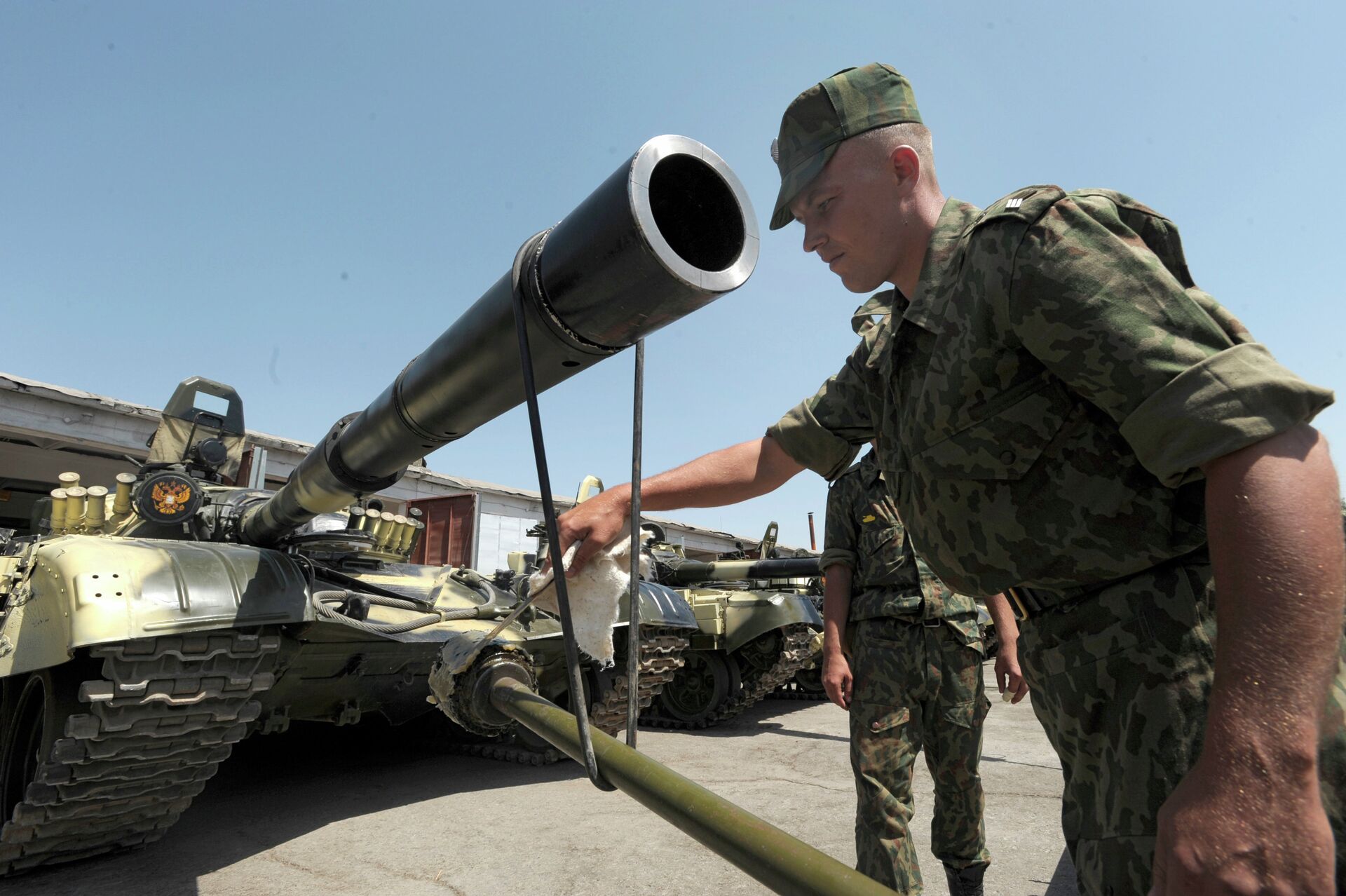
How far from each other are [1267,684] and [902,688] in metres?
2.37

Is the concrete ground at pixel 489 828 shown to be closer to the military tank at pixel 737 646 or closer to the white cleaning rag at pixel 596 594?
the military tank at pixel 737 646

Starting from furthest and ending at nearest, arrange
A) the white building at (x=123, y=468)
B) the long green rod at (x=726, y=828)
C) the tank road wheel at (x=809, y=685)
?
the white building at (x=123, y=468)
the tank road wheel at (x=809, y=685)
the long green rod at (x=726, y=828)

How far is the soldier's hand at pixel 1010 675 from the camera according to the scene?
3330mm

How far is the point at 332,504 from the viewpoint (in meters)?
3.02

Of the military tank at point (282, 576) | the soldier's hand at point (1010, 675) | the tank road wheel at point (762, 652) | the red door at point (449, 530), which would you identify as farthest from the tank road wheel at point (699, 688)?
the red door at point (449, 530)

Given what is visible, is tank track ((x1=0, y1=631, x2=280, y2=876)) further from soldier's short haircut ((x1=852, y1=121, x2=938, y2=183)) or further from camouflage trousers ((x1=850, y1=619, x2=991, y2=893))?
soldier's short haircut ((x1=852, y1=121, x2=938, y2=183))

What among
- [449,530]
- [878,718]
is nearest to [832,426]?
[878,718]

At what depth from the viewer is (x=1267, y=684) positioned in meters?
0.91

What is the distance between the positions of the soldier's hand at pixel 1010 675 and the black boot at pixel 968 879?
2.06 ft

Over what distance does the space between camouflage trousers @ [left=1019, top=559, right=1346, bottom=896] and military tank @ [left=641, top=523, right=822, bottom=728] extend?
6966 millimetres

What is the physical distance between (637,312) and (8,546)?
17.8 ft

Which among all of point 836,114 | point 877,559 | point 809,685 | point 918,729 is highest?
point 836,114

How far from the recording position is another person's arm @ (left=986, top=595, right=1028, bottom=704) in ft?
10.5

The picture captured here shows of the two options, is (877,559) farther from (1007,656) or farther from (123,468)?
(123,468)
